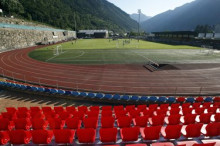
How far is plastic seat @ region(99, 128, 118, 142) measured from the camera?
629cm

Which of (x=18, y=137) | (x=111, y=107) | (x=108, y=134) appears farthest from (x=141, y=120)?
(x=18, y=137)

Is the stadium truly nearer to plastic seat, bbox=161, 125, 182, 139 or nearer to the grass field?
plastic seat, bbox=161, 125, 182, 139

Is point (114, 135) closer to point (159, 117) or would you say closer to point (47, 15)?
point (159, 117)

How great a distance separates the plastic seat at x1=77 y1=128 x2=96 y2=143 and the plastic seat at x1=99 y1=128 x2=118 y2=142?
39 cm

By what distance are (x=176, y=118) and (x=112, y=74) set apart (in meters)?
15.1

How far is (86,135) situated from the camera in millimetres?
6363

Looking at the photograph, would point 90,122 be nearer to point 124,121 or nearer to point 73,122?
point 73,122

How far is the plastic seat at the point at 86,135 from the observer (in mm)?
6281

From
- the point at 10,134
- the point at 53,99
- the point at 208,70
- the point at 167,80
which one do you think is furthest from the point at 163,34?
the point at 10,134

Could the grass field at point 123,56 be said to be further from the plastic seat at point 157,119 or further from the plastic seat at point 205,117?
the plastic seat at point 157,119

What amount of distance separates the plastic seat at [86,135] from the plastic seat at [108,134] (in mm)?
389

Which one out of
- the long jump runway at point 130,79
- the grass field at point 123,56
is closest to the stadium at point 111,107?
the long jump runway at point 130,79

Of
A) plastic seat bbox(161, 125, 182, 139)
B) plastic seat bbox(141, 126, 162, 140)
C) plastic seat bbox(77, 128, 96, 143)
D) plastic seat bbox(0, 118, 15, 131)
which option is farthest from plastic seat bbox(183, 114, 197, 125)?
plastic seat bbox(0, 118, 15, 131)

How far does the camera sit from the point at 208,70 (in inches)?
960
